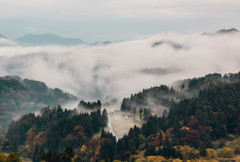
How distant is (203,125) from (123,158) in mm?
62007

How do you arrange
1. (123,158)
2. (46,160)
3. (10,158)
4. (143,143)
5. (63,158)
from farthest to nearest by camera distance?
(143,143) < (123,158) < (46,160) < (63,158) < (10,158)

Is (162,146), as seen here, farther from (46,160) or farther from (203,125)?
(46,160)

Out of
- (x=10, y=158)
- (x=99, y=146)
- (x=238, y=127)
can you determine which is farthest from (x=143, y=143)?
(x=10, y=158)

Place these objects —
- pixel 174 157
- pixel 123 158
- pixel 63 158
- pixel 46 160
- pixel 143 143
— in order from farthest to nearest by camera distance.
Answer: pixel 143 143, pixel 123 158, pixel 174 157, pixel 46 160, pixel 63 158

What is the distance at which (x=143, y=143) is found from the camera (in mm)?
189375

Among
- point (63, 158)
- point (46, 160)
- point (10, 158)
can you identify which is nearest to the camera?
point (10, 158)

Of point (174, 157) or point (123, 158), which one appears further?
point (123, 158)

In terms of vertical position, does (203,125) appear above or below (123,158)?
above

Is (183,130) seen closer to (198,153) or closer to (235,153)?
(198,153)

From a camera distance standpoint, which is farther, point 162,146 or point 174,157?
point 162,146

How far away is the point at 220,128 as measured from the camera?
196000mm

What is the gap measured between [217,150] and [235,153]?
10219 millimetres

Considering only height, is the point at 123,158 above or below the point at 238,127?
below

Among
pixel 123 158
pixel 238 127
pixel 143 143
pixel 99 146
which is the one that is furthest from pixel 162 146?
pixel 238 127
